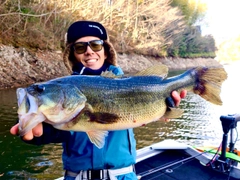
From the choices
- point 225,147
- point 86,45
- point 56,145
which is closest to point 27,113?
point 86,45

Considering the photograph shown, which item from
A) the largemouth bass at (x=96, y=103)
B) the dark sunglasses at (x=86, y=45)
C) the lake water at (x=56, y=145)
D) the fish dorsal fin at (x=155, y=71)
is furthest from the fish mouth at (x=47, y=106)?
the lake water at (x=56, y=145)

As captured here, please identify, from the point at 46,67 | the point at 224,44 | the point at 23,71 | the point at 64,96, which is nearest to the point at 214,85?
the point at 64,96

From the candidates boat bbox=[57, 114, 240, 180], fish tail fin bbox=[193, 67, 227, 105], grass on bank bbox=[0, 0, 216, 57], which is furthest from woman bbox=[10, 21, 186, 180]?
grass on bank bbox=[0, 0, 216, 57]

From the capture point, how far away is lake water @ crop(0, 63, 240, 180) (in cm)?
775

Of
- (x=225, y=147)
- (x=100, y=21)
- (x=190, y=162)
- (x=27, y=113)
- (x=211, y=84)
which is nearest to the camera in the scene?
(x=27, y=113)

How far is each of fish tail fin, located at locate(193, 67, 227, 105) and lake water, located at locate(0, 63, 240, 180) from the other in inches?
220

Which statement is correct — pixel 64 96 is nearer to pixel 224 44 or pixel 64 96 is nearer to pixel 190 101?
pixel 190 101

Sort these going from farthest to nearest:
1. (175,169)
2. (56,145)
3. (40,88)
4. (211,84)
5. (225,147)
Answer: (56,145)
(175,169)
(225,147)
(211,84)
(40,88)

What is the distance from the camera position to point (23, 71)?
68.9ft

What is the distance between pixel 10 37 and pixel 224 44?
11154 cm

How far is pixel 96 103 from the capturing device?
2.27 m

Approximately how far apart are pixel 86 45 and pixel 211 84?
1.38m

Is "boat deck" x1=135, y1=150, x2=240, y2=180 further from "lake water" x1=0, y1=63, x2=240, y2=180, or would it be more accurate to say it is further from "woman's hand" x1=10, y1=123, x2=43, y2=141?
"lake water" x1=0, y1=63, x2=240, y2=180

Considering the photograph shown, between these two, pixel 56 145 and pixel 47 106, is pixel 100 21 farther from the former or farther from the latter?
pixel 47 106
